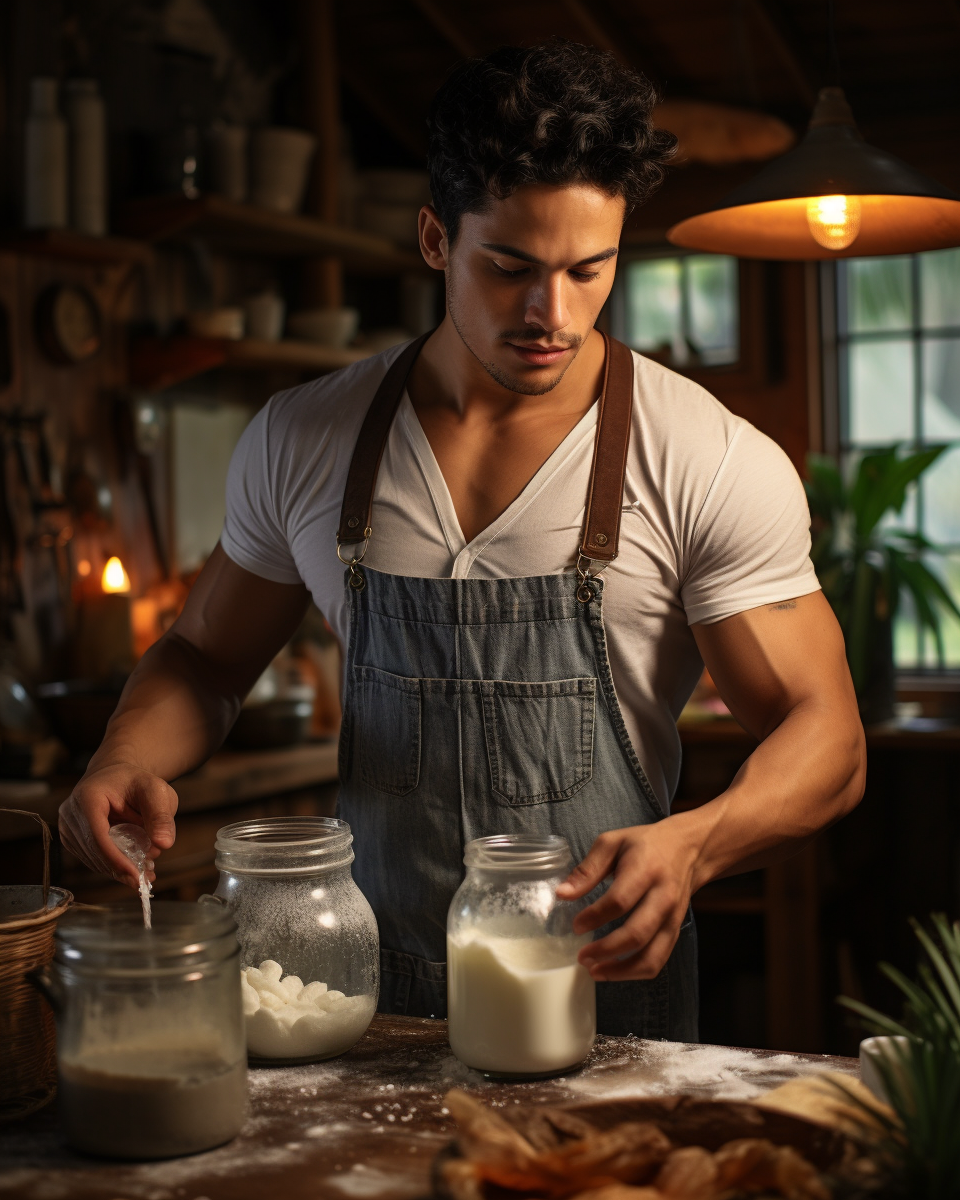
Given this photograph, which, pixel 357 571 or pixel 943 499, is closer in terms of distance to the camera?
pixel 357 571

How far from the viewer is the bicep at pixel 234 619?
1855 millimetres

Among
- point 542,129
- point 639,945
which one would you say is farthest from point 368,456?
point 639,945

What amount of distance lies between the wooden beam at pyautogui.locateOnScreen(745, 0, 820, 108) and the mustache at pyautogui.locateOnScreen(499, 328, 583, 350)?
290cm

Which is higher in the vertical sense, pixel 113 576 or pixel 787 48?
pixel 787 48

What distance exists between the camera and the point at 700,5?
4.20 metres

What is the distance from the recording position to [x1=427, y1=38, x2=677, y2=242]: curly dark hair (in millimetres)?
1472

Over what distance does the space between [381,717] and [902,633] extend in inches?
130

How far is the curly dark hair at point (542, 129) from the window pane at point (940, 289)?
3164 mm

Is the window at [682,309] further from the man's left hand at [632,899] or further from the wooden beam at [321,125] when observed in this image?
the man's left hand at [632,899]

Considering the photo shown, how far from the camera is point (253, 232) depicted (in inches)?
157

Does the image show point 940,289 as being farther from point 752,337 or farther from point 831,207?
point 831,207

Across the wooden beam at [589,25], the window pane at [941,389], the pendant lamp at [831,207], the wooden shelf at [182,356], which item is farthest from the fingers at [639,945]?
the window pane at [941,389]

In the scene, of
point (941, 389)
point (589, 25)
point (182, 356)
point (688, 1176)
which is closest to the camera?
point (688, 1176)

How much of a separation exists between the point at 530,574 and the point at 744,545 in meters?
0.26
